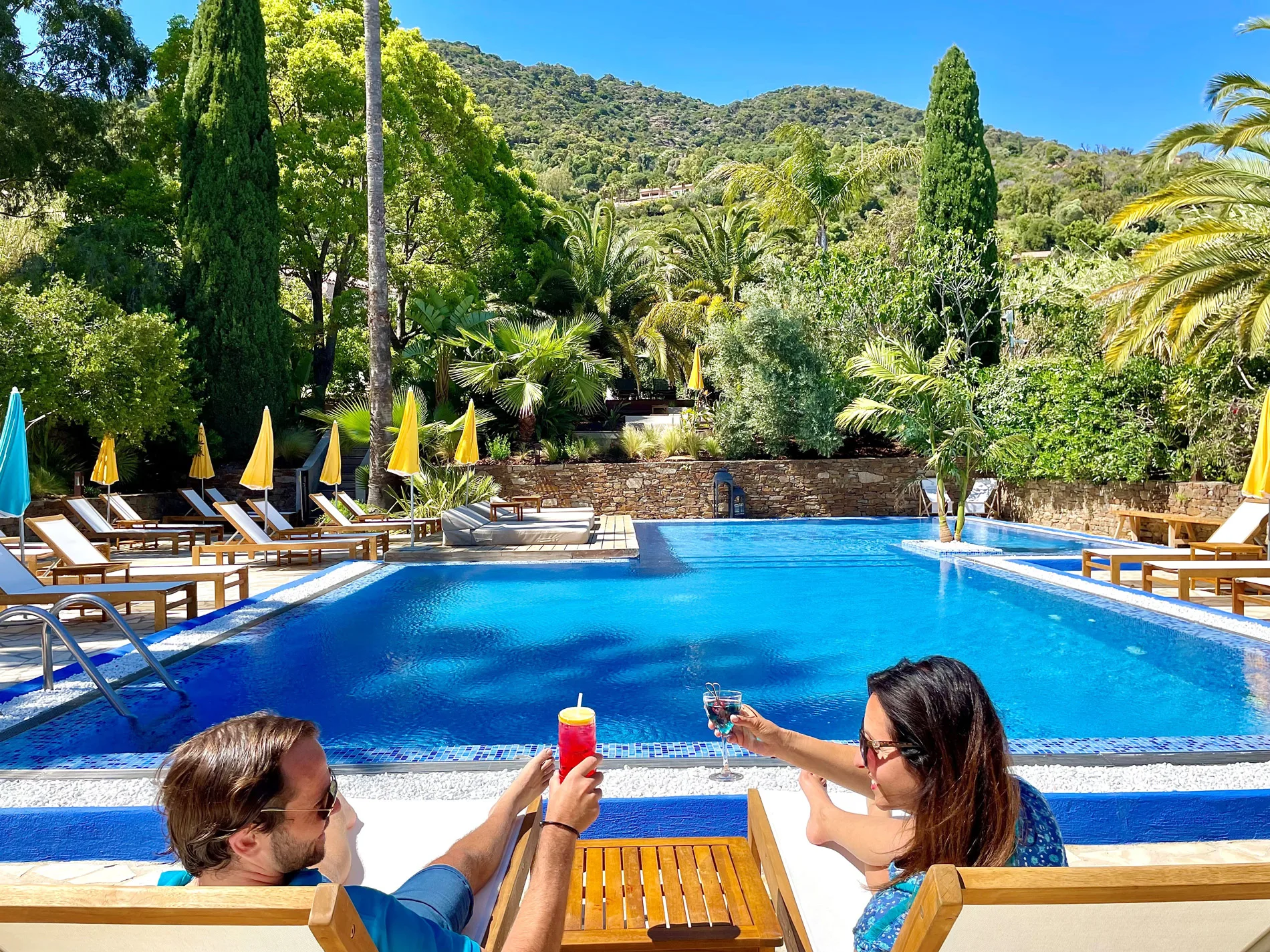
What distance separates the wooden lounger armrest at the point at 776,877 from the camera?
6.49 feet

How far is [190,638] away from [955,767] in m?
6.64

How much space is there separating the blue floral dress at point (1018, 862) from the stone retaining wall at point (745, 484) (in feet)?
55.5

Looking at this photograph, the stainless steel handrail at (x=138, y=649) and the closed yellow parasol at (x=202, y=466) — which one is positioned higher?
the closed yellow parasol at (x=202, y=466)

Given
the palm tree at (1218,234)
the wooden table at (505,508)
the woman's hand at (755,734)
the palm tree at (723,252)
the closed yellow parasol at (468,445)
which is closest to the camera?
the woman's hand at (755,734)

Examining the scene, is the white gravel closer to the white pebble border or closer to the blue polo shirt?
the white pebble border

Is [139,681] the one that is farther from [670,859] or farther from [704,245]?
[704,245]

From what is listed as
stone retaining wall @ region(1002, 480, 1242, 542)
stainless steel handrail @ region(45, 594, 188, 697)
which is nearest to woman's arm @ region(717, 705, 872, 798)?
stainless steel handrail @ region(45, 594, 188, 697)

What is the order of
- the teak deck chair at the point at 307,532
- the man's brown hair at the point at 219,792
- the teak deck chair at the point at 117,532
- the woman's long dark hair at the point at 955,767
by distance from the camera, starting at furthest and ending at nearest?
the teak deck chair at the point at 307,532
the teak deck chair at the point at 117,532
the woman's long dark hair at the point at 955,767
the man's brown hair at the point at 219,792

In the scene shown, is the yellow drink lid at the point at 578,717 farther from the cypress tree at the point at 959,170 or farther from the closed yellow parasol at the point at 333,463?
the cypress tree at the point at 959,170

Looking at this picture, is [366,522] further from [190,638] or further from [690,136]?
[690,136]

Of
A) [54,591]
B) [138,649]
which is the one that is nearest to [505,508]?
[54,591]

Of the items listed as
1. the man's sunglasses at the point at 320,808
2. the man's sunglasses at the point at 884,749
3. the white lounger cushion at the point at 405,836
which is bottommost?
the white lounger cushion at the point at 405,836

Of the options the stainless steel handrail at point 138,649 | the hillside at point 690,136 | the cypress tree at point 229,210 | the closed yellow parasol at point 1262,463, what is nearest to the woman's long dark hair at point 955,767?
the stainless steel handrail at point 138,649

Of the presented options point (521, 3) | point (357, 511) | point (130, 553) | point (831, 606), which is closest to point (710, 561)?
point (831, 606)
